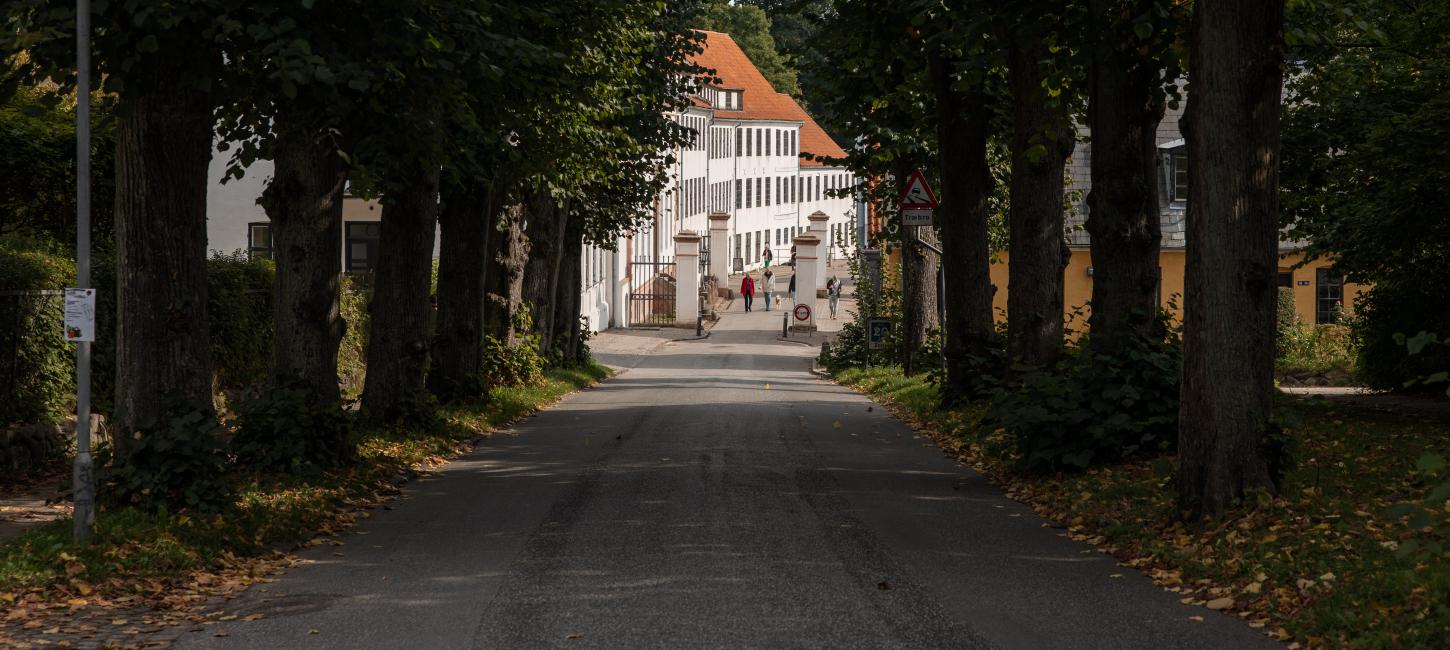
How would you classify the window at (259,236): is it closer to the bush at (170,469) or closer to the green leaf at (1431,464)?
the bush at (170,469)

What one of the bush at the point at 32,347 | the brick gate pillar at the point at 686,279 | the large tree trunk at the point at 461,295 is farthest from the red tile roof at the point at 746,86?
the bush at the point at 32,347

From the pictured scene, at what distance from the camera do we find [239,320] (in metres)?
21.0

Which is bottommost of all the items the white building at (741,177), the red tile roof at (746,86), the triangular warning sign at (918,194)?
the triangular warning sign at (918,194)

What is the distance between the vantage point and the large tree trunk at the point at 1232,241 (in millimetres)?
9594

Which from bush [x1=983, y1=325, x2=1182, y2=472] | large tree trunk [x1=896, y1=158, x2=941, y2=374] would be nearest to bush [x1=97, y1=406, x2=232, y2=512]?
bush [x1=983, y1=325, x2=1182, y2=472]

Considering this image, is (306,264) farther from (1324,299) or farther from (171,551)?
(1324,299)

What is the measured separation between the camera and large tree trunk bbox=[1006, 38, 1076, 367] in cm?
1666

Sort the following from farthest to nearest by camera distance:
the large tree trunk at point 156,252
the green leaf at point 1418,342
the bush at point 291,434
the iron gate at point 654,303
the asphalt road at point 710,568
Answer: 1. the iron gate at point 654,303
2. the bush at point 291,434
3. the large tree trunk at point 156,252
4. the asphalt road at point 710,568
5. the green leaf at point 1418,342

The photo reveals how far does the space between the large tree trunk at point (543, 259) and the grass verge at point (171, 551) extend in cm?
1708

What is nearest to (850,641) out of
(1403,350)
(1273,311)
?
(1273,311)

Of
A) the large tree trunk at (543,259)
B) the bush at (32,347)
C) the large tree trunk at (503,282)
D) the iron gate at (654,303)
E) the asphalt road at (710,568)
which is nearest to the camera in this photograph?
the asphalt road at (710,568)

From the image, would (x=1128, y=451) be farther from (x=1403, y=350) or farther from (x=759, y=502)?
(x=1403, y=350)

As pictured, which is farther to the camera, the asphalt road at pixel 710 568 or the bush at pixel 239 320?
the bush at pixel 239 320

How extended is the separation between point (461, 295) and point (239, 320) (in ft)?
9.68
